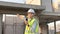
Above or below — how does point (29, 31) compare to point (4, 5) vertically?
below

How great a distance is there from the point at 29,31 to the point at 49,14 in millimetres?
3717

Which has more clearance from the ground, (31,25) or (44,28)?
(31,25)

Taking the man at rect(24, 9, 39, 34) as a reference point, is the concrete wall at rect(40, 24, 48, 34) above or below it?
below

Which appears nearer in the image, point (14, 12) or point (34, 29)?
point (34, 29)

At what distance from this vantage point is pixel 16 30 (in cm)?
736

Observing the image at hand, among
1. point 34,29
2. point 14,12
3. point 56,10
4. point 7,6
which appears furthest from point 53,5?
point 34,29

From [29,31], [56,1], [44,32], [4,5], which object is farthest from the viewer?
[44,32]

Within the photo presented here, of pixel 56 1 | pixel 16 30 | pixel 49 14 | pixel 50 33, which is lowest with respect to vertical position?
pixel 50 33

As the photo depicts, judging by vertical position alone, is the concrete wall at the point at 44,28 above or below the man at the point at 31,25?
below

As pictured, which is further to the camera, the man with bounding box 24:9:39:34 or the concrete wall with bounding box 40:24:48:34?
the concrete wall with bounding box 40:24:48:34

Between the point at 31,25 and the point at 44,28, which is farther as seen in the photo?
the point at 44,28

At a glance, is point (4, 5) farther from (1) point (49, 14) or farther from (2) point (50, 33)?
(2) point (50, 33)

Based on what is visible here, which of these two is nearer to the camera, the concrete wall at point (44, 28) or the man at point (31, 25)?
the man at point (31, 25)

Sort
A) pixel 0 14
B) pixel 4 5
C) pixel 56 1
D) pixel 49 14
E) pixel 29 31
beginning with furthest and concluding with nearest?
pixel 56 1 < pixel 49 14 < pixel 0 14 < pixel 4 5 < pixel 29 31
